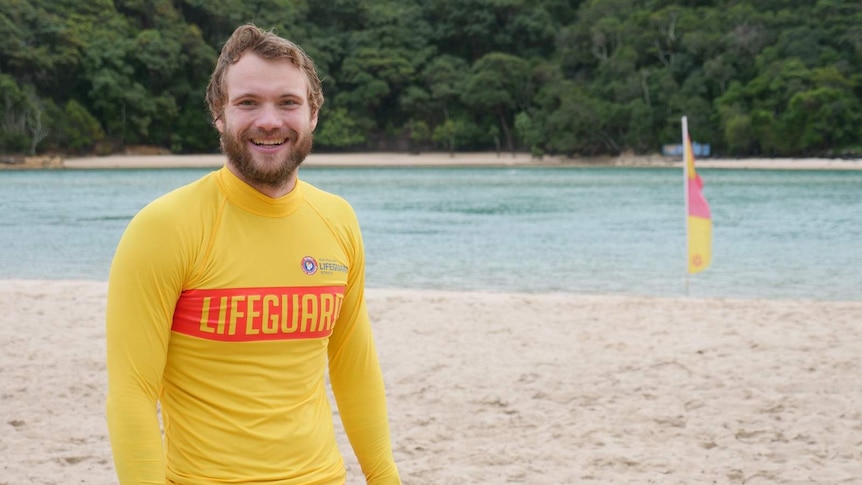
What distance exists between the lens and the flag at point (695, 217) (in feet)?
29.2

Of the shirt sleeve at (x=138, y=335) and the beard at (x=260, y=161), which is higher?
the beard at (x=260, y=161)

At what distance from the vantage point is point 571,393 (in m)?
5.22

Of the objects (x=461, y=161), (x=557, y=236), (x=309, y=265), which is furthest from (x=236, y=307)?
(x=461, y=161)

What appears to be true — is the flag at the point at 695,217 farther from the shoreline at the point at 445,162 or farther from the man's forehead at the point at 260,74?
the shoreline at the point at 445,162

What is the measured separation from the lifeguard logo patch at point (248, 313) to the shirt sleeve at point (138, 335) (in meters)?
0.05

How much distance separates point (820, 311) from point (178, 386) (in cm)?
743

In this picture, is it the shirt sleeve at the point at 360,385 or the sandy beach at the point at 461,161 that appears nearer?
the shirt sleeve at the point at 360,385

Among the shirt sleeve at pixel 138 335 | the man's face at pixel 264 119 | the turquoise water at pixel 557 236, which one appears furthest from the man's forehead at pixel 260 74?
the turquoise water at pixel 557 236

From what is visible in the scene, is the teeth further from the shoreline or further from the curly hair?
the shoreline

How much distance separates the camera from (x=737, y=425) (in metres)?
4.56

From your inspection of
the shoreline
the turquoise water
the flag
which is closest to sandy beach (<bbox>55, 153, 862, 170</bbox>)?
the shoreline

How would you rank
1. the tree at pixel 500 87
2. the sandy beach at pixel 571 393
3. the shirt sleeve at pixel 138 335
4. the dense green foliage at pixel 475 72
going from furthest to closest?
the tree at pixel 500 87 < the dense green foliage at pixel 475 72 < the sandy beach at pixel 571 393 < the shirt sleeve at pixel 138 335

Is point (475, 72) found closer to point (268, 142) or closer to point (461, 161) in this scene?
point (461, 161)

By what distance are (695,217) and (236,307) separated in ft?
26.2
